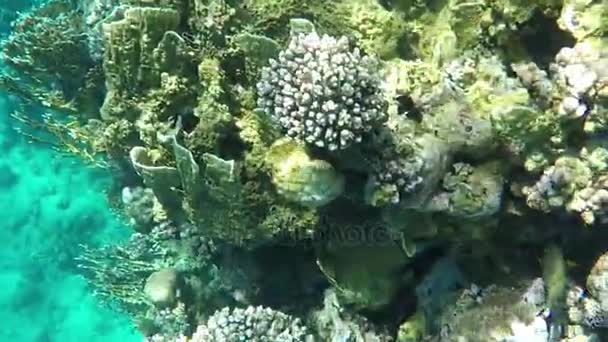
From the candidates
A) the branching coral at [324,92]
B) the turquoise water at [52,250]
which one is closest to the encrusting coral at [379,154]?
the branching coral at [324,92]

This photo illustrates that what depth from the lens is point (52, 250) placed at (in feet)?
30.2

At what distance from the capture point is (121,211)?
248 inches

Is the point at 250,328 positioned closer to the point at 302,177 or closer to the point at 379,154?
the point at 302,177

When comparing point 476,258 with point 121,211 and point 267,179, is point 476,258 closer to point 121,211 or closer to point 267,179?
point 267,179

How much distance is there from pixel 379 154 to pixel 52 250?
7.43 metres

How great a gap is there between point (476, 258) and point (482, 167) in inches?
28.7

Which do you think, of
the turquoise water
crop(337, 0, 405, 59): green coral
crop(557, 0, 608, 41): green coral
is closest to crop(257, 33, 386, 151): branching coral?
crop(337, 0, 405, 59): green coral

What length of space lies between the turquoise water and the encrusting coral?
15.5 ft

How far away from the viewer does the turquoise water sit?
900cm

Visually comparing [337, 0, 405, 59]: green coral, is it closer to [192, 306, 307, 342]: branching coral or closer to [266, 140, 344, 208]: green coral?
[266, 140, 344, 208]: green coral

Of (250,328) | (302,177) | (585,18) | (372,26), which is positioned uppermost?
(585,18)

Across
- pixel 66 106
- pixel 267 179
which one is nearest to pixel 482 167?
pixel 267 179

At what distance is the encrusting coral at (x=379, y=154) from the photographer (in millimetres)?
3182

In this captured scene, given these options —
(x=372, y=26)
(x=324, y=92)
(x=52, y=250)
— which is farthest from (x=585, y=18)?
(x=52, y=250)
